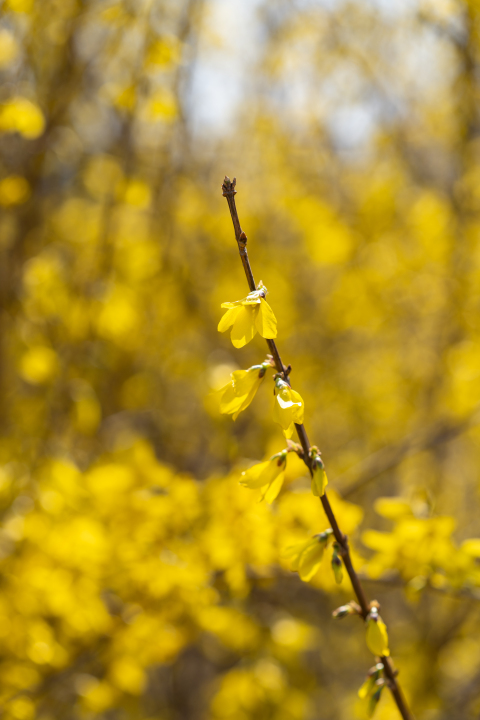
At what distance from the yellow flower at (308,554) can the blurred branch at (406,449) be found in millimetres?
1350

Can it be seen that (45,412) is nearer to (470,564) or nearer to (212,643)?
(470,564)

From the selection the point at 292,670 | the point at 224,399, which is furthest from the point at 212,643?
the point at 224,399

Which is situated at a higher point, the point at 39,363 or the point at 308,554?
the point at 39,363

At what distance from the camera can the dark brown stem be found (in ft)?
2.39

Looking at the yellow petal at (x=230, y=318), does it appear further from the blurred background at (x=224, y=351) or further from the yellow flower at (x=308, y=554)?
the blurred background at (x=224, y=351)

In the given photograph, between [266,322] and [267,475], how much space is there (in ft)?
0.88

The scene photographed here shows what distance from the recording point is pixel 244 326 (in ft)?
2.48

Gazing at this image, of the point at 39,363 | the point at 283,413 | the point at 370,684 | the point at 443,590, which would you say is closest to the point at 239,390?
the point at 283,413

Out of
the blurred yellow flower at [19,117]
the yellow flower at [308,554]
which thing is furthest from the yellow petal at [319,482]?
the blurred yellow flower at [19,117]

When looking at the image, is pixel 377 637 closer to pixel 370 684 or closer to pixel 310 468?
pixel 370 684

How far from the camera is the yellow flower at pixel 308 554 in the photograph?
34.0 inches

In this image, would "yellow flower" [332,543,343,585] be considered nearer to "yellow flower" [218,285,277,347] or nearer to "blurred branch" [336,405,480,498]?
"yellow flower" [218,285,277,347]

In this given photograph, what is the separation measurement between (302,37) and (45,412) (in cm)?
302

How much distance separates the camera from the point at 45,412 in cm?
238
